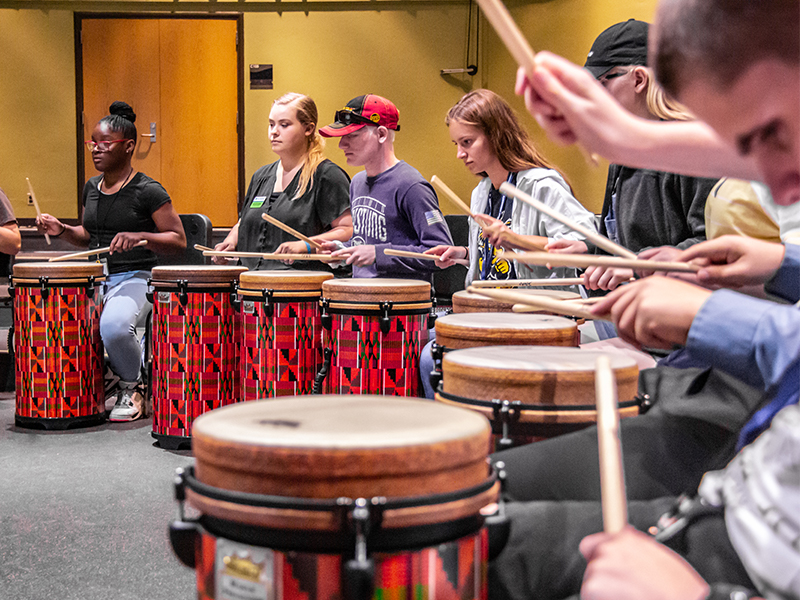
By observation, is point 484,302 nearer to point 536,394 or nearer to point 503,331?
point 503,331

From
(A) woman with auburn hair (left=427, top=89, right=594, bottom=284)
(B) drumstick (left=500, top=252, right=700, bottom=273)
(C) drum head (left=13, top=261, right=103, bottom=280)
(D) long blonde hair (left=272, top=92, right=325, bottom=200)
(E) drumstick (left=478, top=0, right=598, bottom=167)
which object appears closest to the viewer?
(E) drumstick (left=478, top=0, right=598, bottom=167)

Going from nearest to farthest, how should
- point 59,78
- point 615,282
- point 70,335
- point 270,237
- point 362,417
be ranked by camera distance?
point 362,417, point 615,282, point 70,335, point 270,237, point 59,78

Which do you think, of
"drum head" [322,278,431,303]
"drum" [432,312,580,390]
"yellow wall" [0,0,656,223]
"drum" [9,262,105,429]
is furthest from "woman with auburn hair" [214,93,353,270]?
"yellow wall" [0,0,656,223]

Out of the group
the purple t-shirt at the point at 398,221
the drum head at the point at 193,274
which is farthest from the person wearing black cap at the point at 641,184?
the drum head at the point at 193,274

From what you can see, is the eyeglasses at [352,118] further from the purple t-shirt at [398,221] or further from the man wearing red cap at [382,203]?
the purple t-shirt at [398,221]

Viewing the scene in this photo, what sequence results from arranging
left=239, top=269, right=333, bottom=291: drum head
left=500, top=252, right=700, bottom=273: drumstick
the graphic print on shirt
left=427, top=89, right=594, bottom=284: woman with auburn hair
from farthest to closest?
1. the graphic print on shirt
2. left=239, top=269, right=333, bottom=291: drum head
3. left=427, top=89, right=594, bottom=284: woman with auburn hair
4. left=500, top=252, right=700, bottom=273: drumstick

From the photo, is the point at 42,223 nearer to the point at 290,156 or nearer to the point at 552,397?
the point at 290,156

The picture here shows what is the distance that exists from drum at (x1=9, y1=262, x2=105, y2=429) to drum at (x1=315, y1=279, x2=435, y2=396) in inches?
54.2

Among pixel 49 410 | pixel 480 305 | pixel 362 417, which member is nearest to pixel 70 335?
pixel 49 410

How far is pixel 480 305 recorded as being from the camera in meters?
2.23

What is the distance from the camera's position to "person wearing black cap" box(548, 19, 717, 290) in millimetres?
1866

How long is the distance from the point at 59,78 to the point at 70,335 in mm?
4487

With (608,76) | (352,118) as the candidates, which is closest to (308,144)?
(352,118)

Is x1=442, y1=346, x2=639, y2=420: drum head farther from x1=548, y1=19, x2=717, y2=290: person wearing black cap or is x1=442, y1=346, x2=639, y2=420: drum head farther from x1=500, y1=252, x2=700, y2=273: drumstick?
x1=548, y1=19, x2=717, y2=290: person wearing black cap
